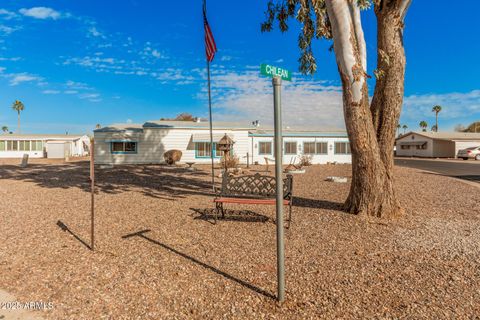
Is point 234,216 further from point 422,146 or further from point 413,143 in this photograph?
point 413,143

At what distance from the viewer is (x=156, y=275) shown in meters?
3.61

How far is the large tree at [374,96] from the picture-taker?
601cm

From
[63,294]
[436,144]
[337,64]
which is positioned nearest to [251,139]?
[337,64]

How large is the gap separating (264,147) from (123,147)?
1179 centimetres

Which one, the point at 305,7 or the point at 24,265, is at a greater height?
the point at 305,7

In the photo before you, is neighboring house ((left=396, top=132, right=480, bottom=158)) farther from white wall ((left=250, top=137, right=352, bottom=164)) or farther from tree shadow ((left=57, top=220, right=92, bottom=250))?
tree shadow ((left=57, top=220, right=92, bottom=250))

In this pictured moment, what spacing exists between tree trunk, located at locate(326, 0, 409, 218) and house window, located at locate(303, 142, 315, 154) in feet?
64.2

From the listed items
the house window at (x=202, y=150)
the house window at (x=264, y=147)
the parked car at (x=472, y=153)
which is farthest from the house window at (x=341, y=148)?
the parked car at (x=472, y=153)

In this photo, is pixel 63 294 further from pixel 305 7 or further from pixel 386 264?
pixel 305 7

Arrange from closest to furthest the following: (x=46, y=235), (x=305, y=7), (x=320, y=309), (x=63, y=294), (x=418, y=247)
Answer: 1. (x=320, y=309)
2. (x=63, y=294)
3. (x=418, y=247)
4. (x=46, y=235)
5. (x=305, y=7)

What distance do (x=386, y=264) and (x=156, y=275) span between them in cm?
301

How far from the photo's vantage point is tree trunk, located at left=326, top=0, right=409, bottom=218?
19.7 ft

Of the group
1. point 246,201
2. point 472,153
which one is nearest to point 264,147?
point 246,201

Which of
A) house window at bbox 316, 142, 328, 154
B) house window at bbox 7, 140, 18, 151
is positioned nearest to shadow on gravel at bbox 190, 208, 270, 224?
house window at bbox 316, 142, 328, 154
